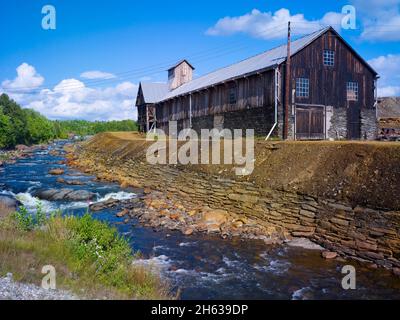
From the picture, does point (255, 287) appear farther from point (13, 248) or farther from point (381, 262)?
point (13, 248)

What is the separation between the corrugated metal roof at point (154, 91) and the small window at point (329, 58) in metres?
29.5

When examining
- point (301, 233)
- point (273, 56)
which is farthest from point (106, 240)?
point (273, 56)

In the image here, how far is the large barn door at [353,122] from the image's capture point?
2915 cm

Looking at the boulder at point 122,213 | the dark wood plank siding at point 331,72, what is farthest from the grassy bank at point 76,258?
the dark wood plank siding at point 331,72

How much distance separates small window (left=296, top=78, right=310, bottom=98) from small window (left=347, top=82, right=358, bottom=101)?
392 centimetres

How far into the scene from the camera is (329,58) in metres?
28.2

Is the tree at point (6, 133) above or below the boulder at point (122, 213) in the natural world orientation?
above

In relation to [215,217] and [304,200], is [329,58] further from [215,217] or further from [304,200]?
[215,217]

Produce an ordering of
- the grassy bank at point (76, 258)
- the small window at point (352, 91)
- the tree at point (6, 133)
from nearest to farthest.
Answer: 1. the grassy bank at point (76, 258)
2. the small window at point (352, 91)
3. the tree at point (6, 133)

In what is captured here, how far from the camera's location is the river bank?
46.2 ft

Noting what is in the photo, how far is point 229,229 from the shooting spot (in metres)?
17.4

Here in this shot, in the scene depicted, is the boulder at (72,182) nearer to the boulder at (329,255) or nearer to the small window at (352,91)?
the boulder at (329,255)

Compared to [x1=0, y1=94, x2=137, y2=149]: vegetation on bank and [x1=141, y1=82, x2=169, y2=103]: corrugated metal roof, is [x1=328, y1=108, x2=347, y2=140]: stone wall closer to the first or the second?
[x1=141, y1=82, x2=169, y2=103]: corrugated metal roof

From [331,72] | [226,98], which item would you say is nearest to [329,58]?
[331,72]
